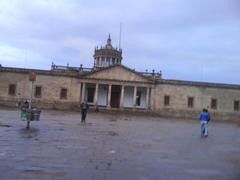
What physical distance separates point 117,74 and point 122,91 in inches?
95.3

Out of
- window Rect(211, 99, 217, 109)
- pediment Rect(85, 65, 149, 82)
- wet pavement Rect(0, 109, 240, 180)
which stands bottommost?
wet pavement Rect(0, 109, 240, 180)

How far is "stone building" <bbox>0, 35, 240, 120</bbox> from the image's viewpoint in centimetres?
5666

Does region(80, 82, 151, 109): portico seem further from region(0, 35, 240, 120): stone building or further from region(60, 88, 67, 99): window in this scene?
region(60, 88, 67, 99): window

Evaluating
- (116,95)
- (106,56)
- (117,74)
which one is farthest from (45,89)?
(106,56)

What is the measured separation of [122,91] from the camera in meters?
57.8

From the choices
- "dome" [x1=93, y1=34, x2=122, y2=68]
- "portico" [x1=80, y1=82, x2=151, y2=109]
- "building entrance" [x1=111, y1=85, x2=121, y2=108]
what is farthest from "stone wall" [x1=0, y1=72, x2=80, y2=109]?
"dome" [x1=93, y1=34, x2=122, y2=68]

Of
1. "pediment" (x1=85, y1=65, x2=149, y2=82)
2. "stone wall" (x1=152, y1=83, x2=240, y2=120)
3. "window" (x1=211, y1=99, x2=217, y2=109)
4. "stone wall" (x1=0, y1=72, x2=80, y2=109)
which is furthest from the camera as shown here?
"window" (x1=211, y1=99, x2=217, y2=109)

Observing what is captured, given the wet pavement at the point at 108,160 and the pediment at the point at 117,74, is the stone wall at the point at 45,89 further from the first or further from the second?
the wet pavement at the point at 108,160

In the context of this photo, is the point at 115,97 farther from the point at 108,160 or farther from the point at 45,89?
the point at 108,160

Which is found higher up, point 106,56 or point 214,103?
point 106,56

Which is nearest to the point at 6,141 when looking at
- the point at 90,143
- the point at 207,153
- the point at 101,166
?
the point at 90,143

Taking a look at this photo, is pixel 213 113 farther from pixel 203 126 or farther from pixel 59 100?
pixel 203 126

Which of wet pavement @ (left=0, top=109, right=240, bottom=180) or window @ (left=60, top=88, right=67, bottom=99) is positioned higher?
window @ (left=60, top=88, right=67, bottom=99)

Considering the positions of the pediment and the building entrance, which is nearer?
the pediment
